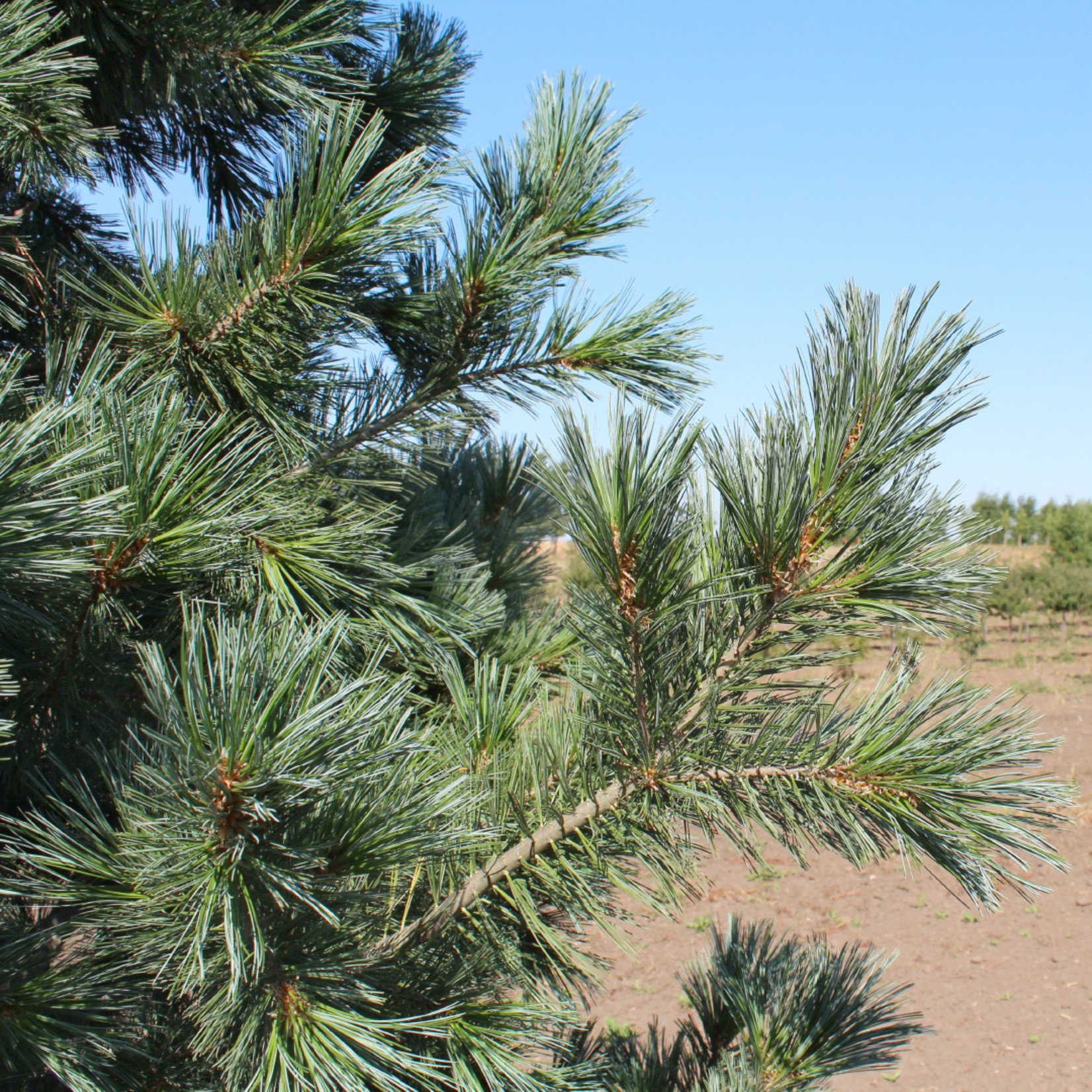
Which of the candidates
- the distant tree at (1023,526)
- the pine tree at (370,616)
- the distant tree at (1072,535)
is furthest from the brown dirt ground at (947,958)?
A: the distant tree at (1023,526)

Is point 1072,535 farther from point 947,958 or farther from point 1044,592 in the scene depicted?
point 947,958

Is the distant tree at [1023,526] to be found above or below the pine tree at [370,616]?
above

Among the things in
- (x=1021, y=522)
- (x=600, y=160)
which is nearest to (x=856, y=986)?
(x=600, y=160)

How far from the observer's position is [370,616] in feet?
4.18

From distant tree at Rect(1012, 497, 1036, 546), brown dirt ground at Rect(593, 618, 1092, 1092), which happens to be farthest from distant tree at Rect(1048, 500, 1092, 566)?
brown dirt ground at Rect(593, 618, 1092, 1092)

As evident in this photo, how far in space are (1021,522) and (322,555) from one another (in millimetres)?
33000

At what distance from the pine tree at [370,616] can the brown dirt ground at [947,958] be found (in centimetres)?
289

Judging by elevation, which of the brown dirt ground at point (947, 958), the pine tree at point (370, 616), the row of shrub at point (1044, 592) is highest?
the row of shrub at point (1044, 592)

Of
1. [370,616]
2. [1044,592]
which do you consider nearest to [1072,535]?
[1044,592]

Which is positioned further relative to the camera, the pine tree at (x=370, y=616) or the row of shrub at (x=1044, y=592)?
the row of shrub at (x=1044, y=592)

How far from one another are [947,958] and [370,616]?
615cm

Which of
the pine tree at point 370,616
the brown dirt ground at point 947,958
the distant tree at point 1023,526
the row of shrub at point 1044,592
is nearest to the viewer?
the pine tree at point 370,616

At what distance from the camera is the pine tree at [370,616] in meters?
0.80

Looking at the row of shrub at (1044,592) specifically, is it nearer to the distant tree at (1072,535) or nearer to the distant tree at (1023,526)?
the distant tree at (1072,535)
